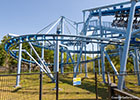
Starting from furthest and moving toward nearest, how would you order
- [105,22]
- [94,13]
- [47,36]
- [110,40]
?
[105,22]
[94,13]
[110,40]
[47,36]

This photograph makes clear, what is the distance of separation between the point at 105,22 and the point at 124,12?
9.44 ft

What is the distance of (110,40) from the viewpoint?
9.98 metres

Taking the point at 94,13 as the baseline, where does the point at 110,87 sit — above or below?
below

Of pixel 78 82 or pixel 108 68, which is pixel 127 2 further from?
pixel 108 68

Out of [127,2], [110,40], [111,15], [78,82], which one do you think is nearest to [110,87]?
[78,82]

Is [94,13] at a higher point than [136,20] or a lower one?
higher

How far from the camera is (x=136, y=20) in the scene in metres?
13.6

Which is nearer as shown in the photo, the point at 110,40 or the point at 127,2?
the point at 110,40

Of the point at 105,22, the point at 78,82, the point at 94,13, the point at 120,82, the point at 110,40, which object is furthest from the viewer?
the point at 105,22

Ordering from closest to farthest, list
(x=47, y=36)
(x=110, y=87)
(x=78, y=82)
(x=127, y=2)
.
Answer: (x=110, y=87) < (x=78, y=82) < (x=47, y=36) < (x=127, y=2)

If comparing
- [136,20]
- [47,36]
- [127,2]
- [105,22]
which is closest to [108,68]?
[105,22]

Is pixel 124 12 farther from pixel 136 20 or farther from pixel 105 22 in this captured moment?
pixel 105 22

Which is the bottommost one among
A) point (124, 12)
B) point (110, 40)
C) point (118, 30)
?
point (110, 40)

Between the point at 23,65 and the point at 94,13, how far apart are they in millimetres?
26037
